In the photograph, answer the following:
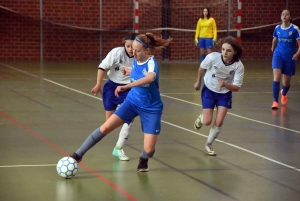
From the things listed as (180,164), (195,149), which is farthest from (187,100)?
(180,164)

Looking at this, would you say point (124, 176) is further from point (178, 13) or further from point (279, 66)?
point (178, 13)

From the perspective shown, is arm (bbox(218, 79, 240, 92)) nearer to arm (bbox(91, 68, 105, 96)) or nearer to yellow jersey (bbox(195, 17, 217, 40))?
arm (bbox(91, 68, 105, 96))

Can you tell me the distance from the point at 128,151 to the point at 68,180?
63.0 inches

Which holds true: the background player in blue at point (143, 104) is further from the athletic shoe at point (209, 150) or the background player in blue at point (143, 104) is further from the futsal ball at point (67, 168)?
the athletic shoe at point (209, 150)

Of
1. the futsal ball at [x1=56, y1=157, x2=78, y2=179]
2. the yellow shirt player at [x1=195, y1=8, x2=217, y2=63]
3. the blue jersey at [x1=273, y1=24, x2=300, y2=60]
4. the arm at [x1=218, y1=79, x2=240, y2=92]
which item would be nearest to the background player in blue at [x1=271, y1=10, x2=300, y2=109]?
the blue jersey at [x1=273, y1=24, x2=300, y2=60]

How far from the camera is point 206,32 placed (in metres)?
19.8

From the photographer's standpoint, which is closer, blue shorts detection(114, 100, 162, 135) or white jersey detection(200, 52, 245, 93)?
blue shorts detection(114, 100, 162, 135)

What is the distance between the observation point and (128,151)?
7.59m

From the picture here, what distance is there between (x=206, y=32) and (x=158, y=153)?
41.9 feet

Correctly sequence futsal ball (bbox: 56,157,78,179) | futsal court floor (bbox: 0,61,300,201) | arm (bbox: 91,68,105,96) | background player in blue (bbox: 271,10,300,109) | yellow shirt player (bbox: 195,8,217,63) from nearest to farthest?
futsal court floor (bbox: 0,61,300,201)
futsal ball (bbox: 56,157,78,179)
arm (bbox: 91,68,105,96)
background player in blue (bbox: 271,10,300,109)
yellow shirt player (bbox: 195,8,217,63)

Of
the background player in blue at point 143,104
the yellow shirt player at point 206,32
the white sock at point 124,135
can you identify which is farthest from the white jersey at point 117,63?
the yellow shirt player at point 206,32

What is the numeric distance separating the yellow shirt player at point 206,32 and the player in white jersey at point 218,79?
1197 centimetres

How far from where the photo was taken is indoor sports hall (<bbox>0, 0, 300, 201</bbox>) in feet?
19.5

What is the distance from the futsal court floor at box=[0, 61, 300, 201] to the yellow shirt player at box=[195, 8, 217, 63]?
6.26 meters
